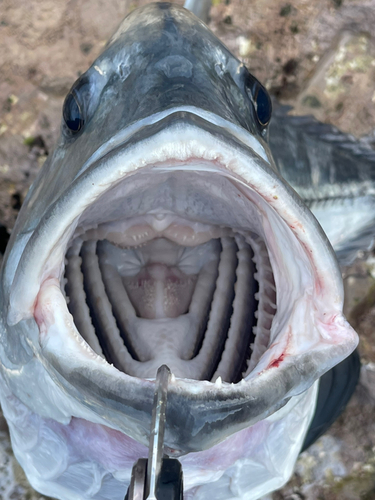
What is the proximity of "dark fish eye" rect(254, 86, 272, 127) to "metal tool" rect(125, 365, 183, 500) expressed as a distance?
691 mm

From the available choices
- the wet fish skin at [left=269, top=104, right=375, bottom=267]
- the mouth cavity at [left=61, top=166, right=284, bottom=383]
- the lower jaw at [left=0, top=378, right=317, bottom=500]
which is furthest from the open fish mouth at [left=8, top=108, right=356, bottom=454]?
the wet fish skin at [left=269, top=104, right=375, bottom=267]

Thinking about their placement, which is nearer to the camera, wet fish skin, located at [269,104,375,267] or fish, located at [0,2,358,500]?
fish, located at [0,2,358,500]

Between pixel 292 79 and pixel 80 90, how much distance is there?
161 cm

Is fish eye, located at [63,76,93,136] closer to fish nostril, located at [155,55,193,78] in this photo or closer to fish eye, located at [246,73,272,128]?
fish nostril, located at [155,55,193,78]

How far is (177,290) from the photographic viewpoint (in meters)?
1.43

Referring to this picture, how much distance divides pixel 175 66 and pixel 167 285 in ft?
2.25

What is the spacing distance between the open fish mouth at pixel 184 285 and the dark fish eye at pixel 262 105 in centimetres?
19

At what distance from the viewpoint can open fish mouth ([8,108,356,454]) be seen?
26.7 inches

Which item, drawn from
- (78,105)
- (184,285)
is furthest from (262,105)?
(184,285)

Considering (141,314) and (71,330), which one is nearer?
(71,330)

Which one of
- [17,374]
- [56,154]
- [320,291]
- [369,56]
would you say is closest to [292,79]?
[369,56]

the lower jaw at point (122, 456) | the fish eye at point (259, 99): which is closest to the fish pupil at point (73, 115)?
the fish eye at point (259, 99)

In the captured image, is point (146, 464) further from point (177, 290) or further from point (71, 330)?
point (177, 290)

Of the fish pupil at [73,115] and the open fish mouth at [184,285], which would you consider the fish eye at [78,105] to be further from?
the open fish mouth at [184,285]
